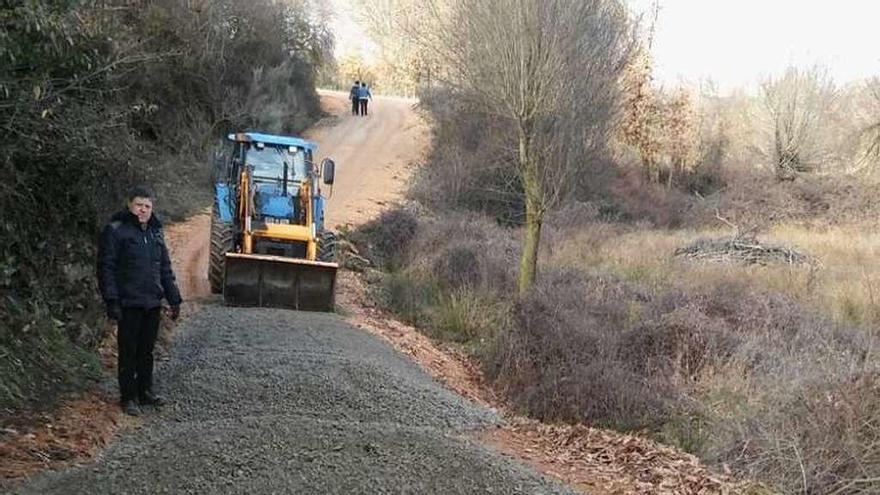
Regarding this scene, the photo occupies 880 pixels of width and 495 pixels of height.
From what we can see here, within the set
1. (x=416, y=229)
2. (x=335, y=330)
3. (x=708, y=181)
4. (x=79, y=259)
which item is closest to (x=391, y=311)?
(x=335, y=330)

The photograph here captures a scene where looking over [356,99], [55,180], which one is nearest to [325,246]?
[55,180]

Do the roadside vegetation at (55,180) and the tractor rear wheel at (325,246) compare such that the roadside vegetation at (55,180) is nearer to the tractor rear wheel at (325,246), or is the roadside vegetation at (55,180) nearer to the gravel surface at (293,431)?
the gravel surface at (293,431)

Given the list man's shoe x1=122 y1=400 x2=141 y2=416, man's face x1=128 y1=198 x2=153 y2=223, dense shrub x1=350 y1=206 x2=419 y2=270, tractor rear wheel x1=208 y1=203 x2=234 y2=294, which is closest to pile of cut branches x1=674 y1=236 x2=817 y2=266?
dense shrub x1=350 y1=206 x2=419 y2=270

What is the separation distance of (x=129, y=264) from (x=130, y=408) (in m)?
1.21

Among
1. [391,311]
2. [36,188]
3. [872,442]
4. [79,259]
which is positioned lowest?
[391,311]

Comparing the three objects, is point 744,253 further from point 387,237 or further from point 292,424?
point 292,424

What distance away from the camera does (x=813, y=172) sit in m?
38.8

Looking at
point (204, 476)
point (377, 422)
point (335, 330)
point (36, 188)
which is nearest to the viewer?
point (204, 476)

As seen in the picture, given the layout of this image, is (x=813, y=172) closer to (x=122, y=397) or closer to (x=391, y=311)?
(x=391, y=311)

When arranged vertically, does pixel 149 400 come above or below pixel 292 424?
below

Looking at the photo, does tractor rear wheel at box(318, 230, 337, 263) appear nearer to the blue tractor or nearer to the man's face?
the blue tractor

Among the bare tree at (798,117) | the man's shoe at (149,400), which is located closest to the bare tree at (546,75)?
the man's shoe at (149,400)

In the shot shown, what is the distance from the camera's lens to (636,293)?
47.5 feet

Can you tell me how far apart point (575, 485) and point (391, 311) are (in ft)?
27.7
